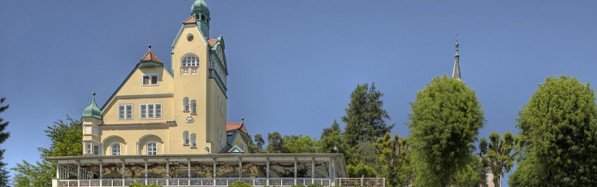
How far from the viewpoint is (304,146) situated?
286ft

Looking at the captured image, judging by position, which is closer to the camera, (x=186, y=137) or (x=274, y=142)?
(x=186, y=137)

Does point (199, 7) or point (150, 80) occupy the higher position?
point (199, 7)

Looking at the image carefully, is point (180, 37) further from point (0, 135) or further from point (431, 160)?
point (431, 160)

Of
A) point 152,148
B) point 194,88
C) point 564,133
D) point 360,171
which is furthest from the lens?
point 360,171

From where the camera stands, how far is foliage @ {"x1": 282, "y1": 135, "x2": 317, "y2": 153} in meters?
86.2

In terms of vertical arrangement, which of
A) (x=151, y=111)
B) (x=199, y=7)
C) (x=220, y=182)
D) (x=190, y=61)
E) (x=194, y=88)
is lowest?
(x=220, y=182)

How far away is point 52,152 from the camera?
2908 inches

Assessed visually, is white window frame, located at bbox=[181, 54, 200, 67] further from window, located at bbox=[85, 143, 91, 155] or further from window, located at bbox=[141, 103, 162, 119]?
window, located at bbox=[85, 143, 91, 155]

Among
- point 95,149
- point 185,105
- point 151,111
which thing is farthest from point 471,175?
point 95,149

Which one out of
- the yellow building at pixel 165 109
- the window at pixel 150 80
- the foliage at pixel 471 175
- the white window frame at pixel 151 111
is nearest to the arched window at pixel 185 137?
the yellow building at pixel 165 109

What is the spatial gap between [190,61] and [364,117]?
31941 millimetres

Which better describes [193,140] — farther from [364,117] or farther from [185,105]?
[364,117]

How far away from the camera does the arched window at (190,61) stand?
64938mm

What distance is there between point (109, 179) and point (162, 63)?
13.7 meters
